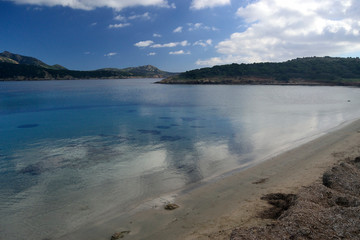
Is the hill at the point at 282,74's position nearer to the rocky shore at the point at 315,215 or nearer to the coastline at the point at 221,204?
the coastline at the point at 221,204

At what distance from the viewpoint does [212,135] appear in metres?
21.4

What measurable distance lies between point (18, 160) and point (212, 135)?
14243 millimetres

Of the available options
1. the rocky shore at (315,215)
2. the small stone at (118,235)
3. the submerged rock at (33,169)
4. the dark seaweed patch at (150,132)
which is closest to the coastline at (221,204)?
the small stone at (118,235)

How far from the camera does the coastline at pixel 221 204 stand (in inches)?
300

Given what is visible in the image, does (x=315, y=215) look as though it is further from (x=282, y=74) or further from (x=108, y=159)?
(x=282, y=74)

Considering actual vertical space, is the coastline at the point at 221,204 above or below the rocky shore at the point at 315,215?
below

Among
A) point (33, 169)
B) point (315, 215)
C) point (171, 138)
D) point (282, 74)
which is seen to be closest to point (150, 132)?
point (171, 138)

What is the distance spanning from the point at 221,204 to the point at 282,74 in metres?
122

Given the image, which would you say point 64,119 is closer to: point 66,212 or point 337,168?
point 66,212

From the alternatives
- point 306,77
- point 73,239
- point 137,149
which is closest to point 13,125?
point 137,149

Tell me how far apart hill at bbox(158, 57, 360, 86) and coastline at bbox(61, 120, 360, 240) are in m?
99.8

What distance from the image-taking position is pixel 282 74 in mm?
118375

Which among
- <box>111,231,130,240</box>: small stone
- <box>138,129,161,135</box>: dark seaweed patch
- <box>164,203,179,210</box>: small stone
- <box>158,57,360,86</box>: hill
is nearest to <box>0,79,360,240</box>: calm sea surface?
<box>138,129,161,135</box>: dark seaweed patch

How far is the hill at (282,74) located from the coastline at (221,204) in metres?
99.8
